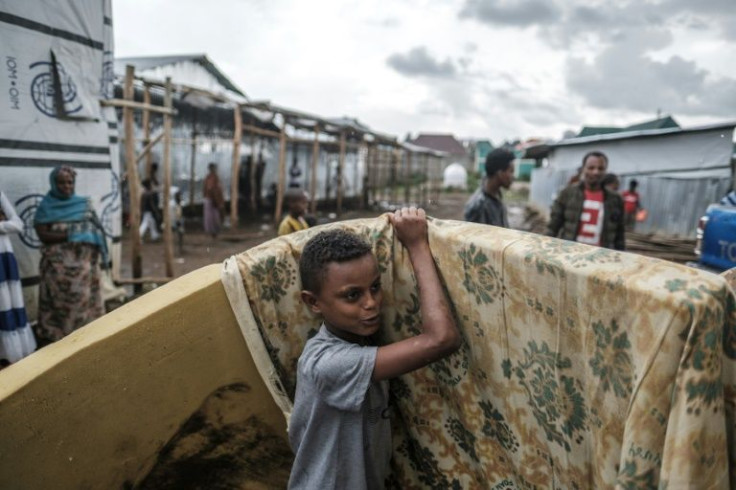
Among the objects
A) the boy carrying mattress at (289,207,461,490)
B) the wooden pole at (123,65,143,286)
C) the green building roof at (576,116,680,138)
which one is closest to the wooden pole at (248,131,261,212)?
the wooden pole at (123,65,143,286)

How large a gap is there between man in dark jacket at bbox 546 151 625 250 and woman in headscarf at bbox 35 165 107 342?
15.5 feet

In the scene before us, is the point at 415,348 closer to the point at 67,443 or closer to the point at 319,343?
the point at 319,343

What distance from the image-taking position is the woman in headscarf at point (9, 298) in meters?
3.59

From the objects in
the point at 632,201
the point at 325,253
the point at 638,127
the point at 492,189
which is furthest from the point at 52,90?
the point at 638,127

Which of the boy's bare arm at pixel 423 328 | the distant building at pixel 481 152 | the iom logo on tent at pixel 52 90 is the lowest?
the boy's bare arm at pixel 423 328

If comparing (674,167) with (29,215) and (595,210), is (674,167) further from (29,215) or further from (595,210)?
(29,215)

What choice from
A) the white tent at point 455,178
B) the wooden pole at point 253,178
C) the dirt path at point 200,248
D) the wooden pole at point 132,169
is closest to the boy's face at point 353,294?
the wooden pole at point 132,169

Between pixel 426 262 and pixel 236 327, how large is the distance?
81 centimetres

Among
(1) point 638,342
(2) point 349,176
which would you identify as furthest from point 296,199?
(2) point 349,176

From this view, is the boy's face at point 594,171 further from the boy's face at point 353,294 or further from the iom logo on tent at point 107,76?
Answer: the iom logo on tent at point 107,76

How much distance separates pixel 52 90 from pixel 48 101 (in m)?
0.12

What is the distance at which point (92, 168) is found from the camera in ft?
17.2

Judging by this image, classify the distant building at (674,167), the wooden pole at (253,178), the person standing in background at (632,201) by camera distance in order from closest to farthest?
1. the distant building at (674,167)
2. the person standing in background at (632,201)
3. the wooden pole at (253,178)

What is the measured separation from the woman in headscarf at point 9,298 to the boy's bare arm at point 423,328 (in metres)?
3.62
